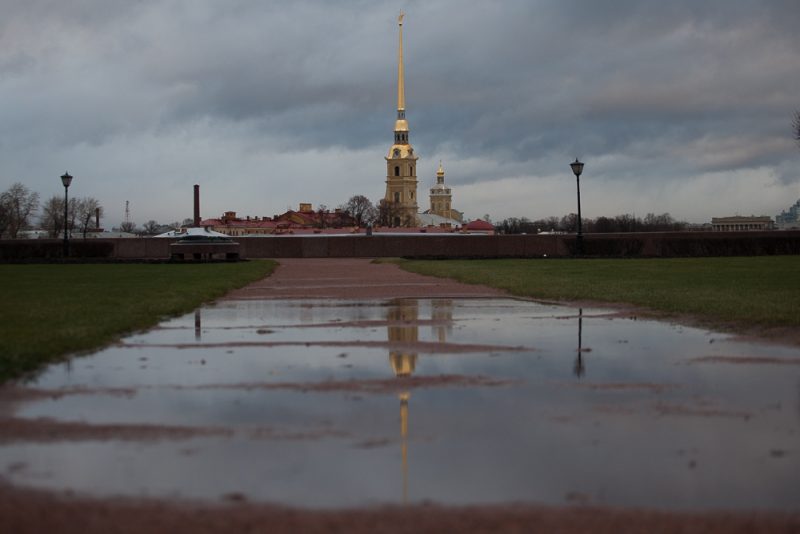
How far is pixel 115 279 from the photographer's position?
1099 inches

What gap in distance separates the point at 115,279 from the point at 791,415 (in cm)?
2394

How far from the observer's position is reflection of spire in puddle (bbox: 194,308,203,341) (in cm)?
1272

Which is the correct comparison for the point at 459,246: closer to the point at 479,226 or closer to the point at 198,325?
the point at 198,325

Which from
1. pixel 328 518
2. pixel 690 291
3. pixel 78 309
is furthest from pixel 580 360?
pixel 690 291

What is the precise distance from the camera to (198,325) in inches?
563

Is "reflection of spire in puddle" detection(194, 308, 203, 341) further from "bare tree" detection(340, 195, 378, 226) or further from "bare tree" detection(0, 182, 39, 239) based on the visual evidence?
"bare tree" detection(340, 195, 378, 226)

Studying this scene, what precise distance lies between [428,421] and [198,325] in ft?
26.6

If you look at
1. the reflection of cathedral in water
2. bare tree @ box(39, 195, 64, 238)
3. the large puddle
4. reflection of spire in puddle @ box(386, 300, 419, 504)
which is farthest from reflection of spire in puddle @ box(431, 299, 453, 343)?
bare tree @ box(39, 195, 64, 238)

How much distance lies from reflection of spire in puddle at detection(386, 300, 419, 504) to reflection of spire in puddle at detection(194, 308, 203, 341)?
8.78ft

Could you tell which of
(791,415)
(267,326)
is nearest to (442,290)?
(267,326)

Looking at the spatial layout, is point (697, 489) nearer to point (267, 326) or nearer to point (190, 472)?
→ point (190, 472)

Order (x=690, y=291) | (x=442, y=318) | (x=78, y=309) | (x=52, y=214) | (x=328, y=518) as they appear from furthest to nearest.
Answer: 1. (x=52, y=214)
2. (x=690, y=291)
3. (x=78, y=309)
4. (x=442, y=318)
5. (x=328, y=518)

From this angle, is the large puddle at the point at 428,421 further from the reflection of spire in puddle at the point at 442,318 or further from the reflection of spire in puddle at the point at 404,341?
the reflection of spire in puddle at the point at 442,318

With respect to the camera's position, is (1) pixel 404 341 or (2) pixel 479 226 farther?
(2) pixel 479 226
